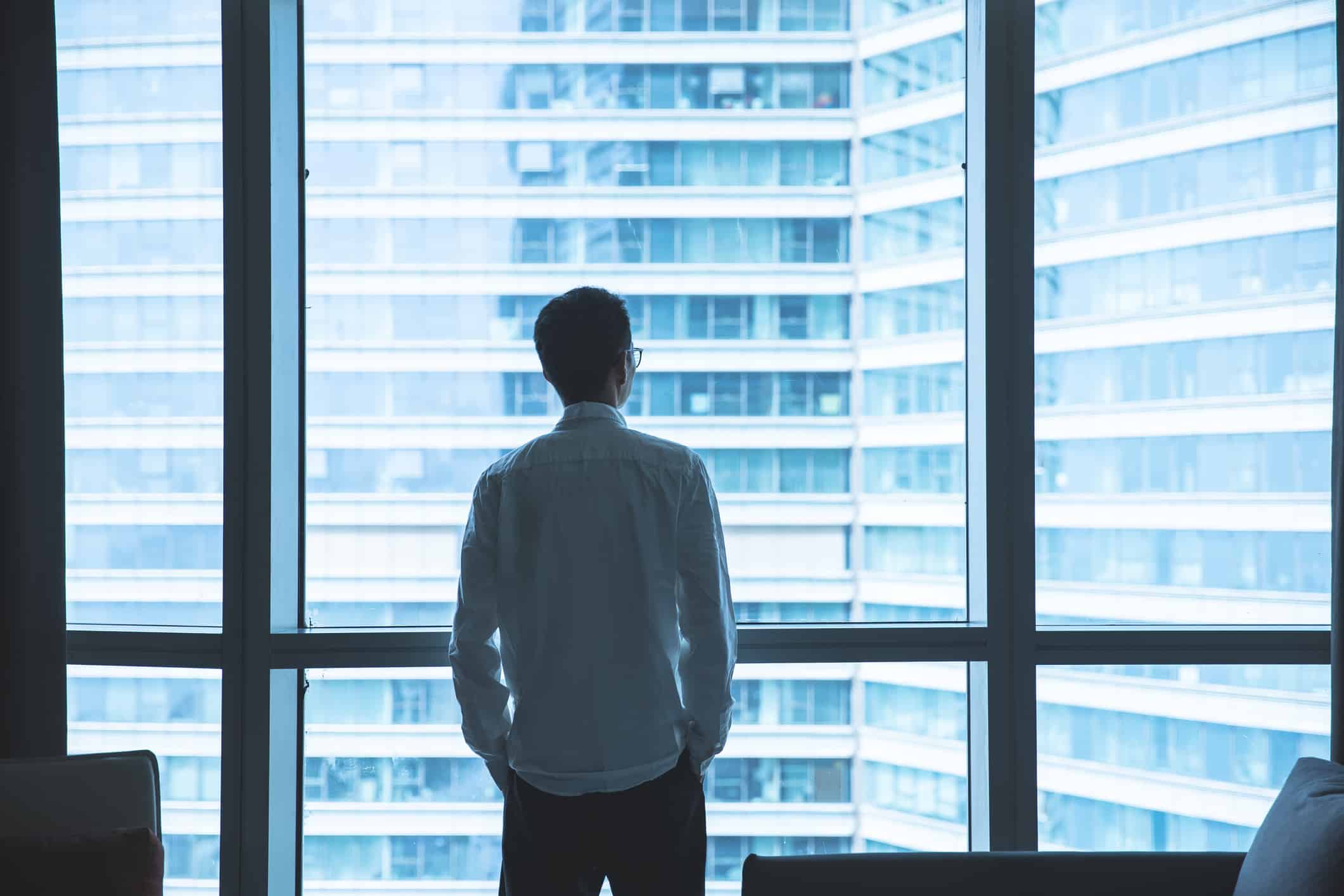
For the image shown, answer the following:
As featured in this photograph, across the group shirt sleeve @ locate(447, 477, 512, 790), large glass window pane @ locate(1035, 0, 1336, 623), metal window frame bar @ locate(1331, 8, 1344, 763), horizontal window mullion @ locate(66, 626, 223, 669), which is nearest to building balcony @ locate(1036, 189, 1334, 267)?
large glass window pane @ locate(1035, 0, 1336, 623)

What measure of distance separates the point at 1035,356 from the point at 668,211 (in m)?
0.95

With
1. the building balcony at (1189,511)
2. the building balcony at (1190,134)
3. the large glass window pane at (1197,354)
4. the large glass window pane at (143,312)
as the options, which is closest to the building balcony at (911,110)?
the building balcony at (1190,134)

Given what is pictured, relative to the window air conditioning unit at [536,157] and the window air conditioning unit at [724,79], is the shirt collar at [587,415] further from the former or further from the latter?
the window air conditioning unit at [724,79]

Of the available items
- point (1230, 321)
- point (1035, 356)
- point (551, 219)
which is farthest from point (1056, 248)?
point (551, 219)

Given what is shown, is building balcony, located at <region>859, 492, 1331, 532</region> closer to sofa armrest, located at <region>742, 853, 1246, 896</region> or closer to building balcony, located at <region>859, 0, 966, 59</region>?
sofa armrest, located at <region>742, 853, 1246, 896</region>

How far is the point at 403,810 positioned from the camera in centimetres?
231

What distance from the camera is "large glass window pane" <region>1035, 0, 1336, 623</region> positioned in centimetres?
222

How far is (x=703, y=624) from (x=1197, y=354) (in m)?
1.47

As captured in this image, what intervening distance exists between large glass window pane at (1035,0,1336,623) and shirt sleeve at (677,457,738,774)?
104cm

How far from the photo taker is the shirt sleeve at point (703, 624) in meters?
1.54

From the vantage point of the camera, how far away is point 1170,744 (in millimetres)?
2260

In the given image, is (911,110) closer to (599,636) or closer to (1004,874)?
(599,636)

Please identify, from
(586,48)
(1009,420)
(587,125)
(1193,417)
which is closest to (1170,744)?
(1193,417)

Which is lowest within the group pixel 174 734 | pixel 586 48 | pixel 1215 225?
A: pixel 174 734
